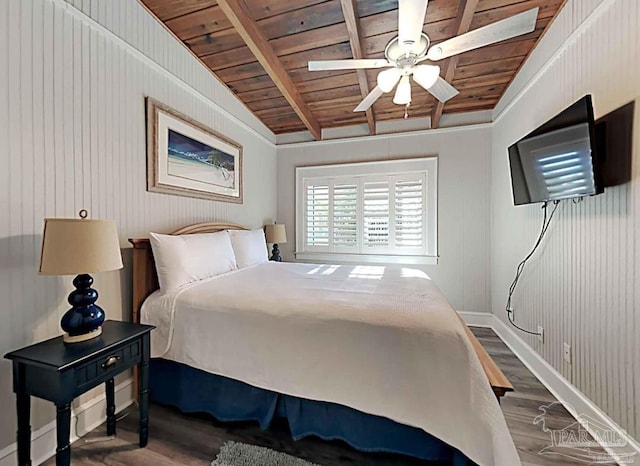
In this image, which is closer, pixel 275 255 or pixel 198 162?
pixel 198 162

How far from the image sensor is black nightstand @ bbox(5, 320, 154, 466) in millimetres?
1276

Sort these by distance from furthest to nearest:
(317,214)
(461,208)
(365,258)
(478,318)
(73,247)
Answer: (317,214), (365,258), (461,208), (478,318), (73,247)

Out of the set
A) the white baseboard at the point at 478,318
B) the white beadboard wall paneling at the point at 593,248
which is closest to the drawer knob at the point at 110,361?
the white beadboard wall paneling at the point at 593,248

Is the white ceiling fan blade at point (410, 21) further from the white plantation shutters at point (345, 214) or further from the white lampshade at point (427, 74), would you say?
the white plantation shutters at point (345, 214)

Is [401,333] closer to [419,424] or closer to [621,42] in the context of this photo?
[419,424]

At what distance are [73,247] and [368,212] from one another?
3.53m

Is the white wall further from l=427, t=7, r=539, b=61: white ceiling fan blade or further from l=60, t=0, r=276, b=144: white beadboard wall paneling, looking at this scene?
l=60, t=0, r=276, b=144: white beadboard wall paneling

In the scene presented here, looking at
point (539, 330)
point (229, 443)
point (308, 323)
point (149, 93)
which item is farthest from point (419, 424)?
point (149, 93)

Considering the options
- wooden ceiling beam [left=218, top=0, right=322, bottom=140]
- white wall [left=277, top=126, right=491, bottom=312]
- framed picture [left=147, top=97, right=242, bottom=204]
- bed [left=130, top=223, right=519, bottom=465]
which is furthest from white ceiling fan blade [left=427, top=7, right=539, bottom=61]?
framed picture [left=147, top=97, right=242, bottom=204]

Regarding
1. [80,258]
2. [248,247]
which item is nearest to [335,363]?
[80,258]

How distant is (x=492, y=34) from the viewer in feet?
5.92

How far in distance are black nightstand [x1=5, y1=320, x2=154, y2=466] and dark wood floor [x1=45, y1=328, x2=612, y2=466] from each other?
0.40 metres

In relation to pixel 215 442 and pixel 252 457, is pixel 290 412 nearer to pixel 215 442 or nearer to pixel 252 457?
pixel 252 457

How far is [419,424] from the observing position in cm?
137
